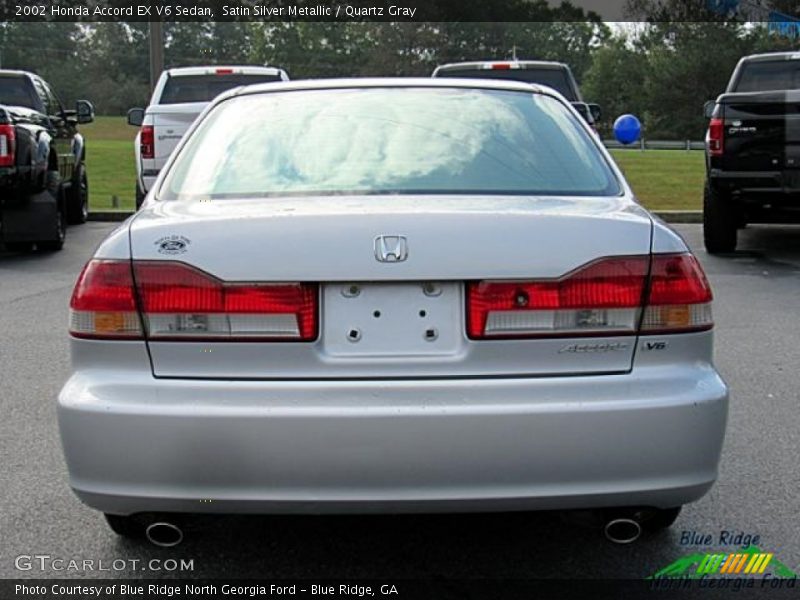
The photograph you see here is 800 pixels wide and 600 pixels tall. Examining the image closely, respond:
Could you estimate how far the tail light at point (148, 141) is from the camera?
43.4 ft

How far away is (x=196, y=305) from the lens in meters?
2.98

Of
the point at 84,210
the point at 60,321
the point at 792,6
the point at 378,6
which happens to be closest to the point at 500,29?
the point at 378,6

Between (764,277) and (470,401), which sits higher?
(470,401)

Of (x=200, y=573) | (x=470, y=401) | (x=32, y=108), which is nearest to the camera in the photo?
(x=470, y=401)

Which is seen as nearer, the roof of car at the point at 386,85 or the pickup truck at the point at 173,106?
the roof of car at the point at 386,85

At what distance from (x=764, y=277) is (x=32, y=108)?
8404mm

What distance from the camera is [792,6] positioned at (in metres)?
57.1

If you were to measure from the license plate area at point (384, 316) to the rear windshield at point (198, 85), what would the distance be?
1216cm

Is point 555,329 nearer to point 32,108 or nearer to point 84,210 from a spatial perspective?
point 32,108

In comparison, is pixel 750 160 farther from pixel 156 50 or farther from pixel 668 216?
pixel 156 50

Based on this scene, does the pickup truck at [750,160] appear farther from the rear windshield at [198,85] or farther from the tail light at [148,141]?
the tail light at [148,141]

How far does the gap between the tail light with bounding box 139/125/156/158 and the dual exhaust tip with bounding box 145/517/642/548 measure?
10445mm

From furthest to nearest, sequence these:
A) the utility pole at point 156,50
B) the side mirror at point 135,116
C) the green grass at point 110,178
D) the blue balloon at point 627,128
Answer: the blue balloon at point 627,128, the utility pole at point 156,50, the green grass at point 110,178, the side mirror at point 135,116

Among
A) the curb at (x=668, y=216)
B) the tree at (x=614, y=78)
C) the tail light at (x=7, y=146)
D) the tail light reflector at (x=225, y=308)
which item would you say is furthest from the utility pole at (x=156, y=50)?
the tree at (x=614, y=78)
